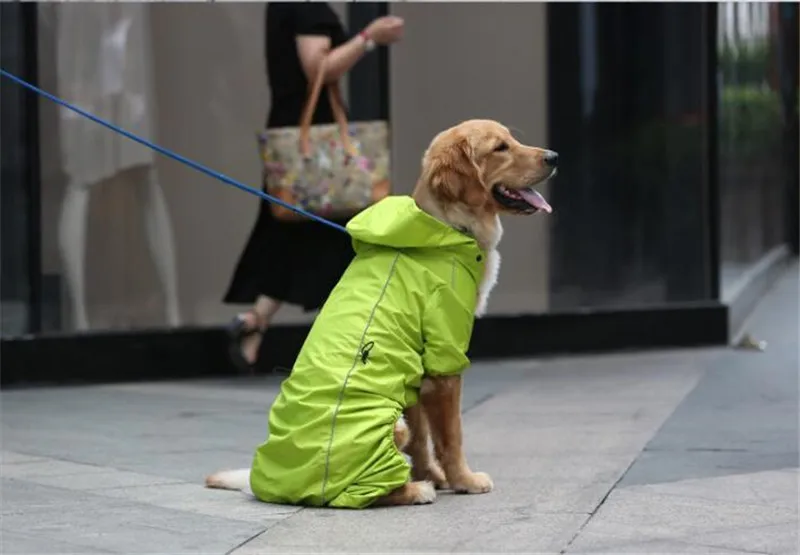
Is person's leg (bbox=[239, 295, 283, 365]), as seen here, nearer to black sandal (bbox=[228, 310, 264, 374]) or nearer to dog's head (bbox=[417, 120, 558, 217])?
black sandal (bbox=[228, 310, 264, 374])

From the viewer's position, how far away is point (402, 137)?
33.7 ft

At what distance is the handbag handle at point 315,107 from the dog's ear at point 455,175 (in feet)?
9.45

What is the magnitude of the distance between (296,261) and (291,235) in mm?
170

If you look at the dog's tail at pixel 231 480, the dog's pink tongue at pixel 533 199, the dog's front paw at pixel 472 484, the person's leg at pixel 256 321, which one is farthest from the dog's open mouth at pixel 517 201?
the person's leg at pixel 256 321

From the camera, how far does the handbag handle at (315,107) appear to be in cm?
895

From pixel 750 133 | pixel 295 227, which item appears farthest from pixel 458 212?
pixel 750 133

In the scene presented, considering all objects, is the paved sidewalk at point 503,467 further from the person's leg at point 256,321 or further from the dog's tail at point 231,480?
the person's leg at point 256,321

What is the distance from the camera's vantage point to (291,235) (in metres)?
9.42

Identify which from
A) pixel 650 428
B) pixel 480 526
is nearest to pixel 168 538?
pixel 480 526

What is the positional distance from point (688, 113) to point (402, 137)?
194 centimetres

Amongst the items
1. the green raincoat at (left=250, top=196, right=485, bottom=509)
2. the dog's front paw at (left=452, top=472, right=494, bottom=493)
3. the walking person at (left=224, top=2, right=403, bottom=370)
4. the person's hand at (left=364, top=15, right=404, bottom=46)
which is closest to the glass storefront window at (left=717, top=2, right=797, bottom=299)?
the person's hand at (left=364, top=15, right=404, bottom=46)

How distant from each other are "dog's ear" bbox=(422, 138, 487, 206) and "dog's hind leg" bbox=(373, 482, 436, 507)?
105 centimetres

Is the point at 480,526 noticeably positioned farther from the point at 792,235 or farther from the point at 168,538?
the point at 792,235

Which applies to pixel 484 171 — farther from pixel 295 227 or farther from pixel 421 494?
pixel 295 227
